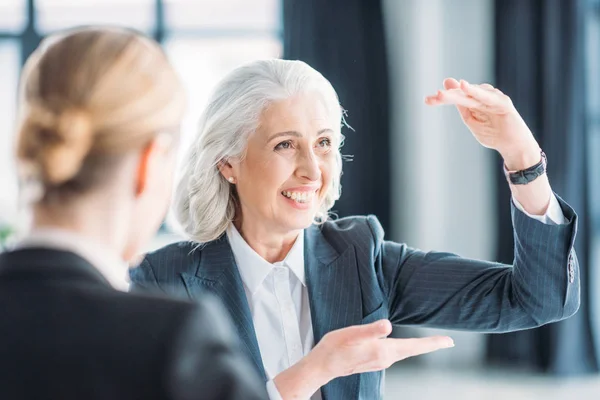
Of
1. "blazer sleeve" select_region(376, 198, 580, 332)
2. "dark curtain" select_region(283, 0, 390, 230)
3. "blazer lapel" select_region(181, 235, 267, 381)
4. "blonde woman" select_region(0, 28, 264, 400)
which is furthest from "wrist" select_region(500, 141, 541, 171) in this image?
"dark curtain" select_region(283, 0, 390, 230)

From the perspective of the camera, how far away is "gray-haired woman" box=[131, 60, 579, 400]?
174 centimetres

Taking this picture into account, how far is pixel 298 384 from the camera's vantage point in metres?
1.42

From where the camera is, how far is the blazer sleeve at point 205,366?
2.48 feet

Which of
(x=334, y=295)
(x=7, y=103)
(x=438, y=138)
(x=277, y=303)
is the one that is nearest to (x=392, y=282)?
(x=334, y=295)

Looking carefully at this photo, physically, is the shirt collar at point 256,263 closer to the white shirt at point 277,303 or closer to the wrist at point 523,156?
the white shirt at point 277,303

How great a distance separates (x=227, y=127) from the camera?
1.95m

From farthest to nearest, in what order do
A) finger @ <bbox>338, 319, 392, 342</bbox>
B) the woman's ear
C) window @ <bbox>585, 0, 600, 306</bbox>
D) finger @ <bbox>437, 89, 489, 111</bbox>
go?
window @ <bbox>585, 0, 600, 306</bbox> → the woman's ear → finger @ <bbox>437, 89, 489, 111</bbox> → finger @ <bbox>338, 319, 392, 342</bbox>

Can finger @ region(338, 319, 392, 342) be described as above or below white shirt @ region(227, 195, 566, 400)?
above

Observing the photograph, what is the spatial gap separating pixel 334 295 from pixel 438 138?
150 inches

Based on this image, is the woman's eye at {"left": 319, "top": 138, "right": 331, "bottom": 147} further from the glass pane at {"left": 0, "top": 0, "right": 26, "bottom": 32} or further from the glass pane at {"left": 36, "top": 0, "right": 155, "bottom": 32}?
the glass pane at {"left": 0, "top": 0, "right": 26, "bottom": 32}

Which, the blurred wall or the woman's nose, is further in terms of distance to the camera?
the blurred wall

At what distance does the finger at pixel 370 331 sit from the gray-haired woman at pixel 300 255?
40cm

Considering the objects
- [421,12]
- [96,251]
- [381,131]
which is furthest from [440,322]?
[421,12]

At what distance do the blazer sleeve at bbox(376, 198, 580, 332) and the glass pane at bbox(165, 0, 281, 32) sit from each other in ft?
14.3
